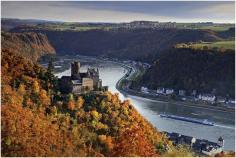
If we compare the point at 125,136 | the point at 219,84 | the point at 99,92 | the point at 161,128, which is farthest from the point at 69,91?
the point at 219,84

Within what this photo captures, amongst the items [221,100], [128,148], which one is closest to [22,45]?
[221,100]

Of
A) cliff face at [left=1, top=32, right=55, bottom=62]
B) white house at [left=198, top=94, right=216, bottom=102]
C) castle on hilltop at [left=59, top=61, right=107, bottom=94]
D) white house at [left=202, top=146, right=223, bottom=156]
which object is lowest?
white house at [left=198, top=94, right=216, bottom=102]

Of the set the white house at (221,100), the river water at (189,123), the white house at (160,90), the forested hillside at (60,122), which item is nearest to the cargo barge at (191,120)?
the river water at (189,123)

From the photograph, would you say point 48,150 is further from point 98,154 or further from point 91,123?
point 91,123

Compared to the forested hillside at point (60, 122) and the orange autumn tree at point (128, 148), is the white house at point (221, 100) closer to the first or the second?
the forested hillside at point (60, 122)

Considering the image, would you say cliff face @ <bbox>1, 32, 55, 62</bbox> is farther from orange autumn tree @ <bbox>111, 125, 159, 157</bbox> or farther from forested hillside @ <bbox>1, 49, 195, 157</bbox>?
orange autumn tree @ <bbox>111, 125, 159, 157</bbox>

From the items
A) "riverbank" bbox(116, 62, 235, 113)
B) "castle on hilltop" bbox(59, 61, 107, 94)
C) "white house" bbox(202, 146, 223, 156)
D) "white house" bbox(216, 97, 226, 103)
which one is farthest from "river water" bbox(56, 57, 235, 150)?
"castle on hilltop" bbox(59, 61, 107, 94)
